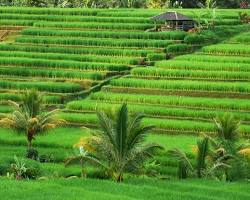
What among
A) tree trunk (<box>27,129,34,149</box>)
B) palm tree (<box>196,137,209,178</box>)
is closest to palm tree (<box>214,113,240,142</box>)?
palm tree (<box>196,137,209,178</box>)

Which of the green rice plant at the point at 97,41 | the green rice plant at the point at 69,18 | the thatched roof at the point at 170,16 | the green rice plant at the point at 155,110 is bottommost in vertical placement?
the green rice plant at the point at 155,110

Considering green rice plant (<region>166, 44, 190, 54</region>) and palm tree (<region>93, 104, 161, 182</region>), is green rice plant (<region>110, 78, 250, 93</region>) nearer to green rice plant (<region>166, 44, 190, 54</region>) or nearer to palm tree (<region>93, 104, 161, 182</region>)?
green rice plant (<region>166, 44, 190, 54</region>)

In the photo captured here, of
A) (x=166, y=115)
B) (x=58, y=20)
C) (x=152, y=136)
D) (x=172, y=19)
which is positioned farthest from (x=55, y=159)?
(x=58, y=20)

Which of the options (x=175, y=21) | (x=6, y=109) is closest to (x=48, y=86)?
(x=6, y=109)

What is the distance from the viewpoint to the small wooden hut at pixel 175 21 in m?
40.7

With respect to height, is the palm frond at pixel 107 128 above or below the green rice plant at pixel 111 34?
below

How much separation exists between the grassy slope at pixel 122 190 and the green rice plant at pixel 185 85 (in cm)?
1298

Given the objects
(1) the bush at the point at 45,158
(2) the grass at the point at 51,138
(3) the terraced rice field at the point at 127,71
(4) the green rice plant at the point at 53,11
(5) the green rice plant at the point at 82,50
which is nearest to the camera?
(1) the bush at the point at 45,158

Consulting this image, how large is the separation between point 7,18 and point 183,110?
2357cm

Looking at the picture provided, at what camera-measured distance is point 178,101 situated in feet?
96.4

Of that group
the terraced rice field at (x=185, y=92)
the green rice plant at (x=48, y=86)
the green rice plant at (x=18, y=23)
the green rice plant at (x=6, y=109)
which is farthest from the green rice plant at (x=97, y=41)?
the green rice plant at (x=6, y=109)

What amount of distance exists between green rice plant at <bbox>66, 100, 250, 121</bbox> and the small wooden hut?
11775 mm

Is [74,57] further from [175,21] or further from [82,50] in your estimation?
[175,21]

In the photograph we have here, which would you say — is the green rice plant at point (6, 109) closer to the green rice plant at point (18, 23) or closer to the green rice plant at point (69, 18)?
the green rice plant at point (69, 18)
